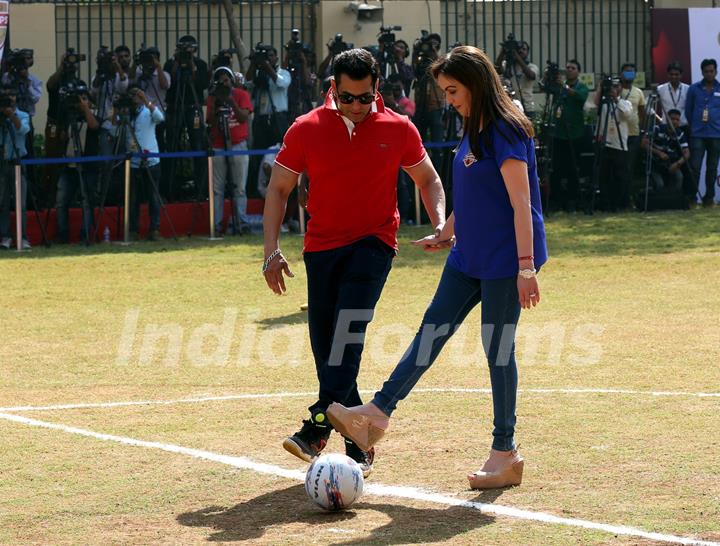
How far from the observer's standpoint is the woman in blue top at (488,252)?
6.55 m

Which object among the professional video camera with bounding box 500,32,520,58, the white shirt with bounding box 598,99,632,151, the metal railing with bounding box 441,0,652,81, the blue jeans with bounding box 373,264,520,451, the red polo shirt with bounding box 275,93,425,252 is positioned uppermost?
the metal railing with bounding box 441,0,652,81

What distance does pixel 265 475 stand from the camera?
7.18 metres

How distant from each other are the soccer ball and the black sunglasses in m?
1.76

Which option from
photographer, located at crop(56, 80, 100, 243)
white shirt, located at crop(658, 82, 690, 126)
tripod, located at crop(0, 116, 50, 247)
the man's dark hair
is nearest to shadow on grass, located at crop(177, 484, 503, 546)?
the man's dark hair

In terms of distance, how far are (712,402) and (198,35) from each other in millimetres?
16958

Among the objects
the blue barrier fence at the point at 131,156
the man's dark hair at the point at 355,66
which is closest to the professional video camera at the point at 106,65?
the blue barrier fence at the point at 131,156

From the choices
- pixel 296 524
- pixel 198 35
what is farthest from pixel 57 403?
pixel 198 35

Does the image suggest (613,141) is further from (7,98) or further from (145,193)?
(7,98)

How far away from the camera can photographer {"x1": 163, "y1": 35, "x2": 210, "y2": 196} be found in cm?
2002

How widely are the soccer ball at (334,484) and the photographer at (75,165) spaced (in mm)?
13237

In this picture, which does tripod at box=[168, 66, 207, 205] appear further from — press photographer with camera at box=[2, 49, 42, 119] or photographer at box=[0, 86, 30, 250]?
photographer at box=[0, 86, 30, 250]

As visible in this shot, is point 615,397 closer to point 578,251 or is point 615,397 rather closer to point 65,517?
point 65,517

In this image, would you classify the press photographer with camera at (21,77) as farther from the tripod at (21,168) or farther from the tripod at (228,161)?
the tripod at (228,161)

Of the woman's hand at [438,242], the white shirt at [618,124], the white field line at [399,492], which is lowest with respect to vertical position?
the white field line at [399,492]
